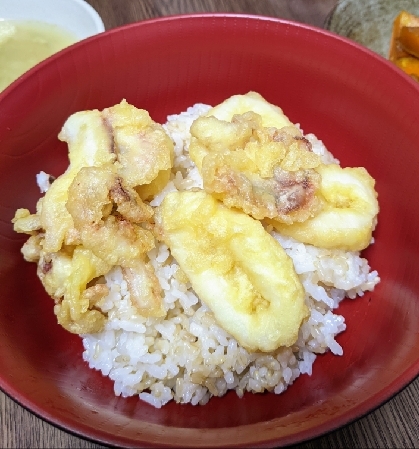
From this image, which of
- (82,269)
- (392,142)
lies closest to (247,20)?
(392,142)

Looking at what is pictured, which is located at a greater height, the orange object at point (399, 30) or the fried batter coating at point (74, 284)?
the orange object at point (399, 30)

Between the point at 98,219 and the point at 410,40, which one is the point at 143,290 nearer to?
the point at 98,219

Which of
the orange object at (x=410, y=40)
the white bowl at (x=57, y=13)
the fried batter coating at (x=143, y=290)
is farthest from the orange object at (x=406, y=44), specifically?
the fried batter coating at (x=143, y=290)

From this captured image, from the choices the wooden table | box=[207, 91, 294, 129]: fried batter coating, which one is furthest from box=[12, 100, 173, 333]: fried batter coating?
the wooden table

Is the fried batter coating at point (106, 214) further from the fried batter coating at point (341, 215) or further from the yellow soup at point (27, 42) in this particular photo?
the yellow soup at point (27, 42)

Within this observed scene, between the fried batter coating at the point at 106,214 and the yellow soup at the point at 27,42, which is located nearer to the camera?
the fried batter coating at the point at 106,214

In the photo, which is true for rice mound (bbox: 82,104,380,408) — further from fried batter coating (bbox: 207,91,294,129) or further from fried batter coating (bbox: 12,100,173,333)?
fried batter coating (bbox: 207,91,294,129)

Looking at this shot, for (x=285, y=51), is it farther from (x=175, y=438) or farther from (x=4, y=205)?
(x=175, y=438)
